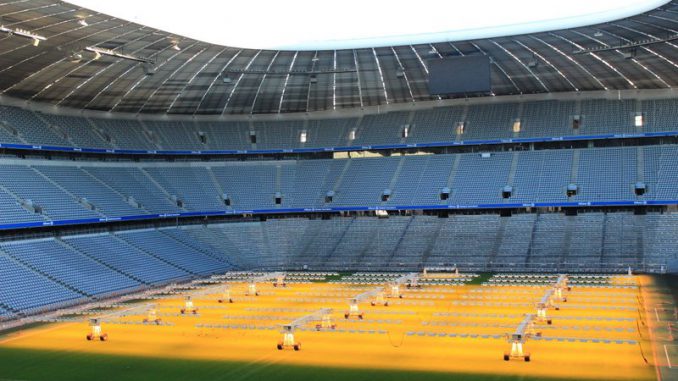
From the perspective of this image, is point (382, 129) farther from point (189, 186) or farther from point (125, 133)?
point (125, 133)

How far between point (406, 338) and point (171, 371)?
319 inches

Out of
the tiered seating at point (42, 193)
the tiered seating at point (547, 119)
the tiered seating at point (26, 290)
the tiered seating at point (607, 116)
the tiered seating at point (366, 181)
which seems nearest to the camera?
the tiered seating at point (26, 290)

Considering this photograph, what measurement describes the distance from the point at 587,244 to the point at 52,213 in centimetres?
3269

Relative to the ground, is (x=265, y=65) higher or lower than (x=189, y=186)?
higher

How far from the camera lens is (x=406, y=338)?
81.3ft

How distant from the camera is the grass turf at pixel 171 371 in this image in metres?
19.7

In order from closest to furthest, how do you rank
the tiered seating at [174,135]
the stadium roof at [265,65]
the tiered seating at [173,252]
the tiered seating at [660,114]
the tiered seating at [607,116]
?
1. the stadium roof at [265,65]
2. the tiered seating at [173,252]
3. the tiered seating at [660,114]
4. the tiered seating at [607,116]
5. the tiered seating at [174,135]

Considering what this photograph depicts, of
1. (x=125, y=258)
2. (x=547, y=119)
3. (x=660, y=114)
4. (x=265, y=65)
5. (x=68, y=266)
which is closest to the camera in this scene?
(x=68, y=266)

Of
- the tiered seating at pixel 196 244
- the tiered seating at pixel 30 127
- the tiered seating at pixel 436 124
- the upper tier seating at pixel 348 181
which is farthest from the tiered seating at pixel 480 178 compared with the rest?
the tiered seating at pixel 30 127

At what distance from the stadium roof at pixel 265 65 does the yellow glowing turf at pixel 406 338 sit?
1315 cm

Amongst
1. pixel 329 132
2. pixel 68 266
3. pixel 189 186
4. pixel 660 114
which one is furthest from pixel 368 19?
pixel 660 114

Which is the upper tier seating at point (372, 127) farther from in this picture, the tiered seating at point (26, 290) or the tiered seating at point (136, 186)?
the tiered seating at point (26, 290)

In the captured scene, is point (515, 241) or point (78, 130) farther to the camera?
point (78, 130)

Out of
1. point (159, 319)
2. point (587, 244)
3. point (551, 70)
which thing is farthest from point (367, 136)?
point (159, 319)
